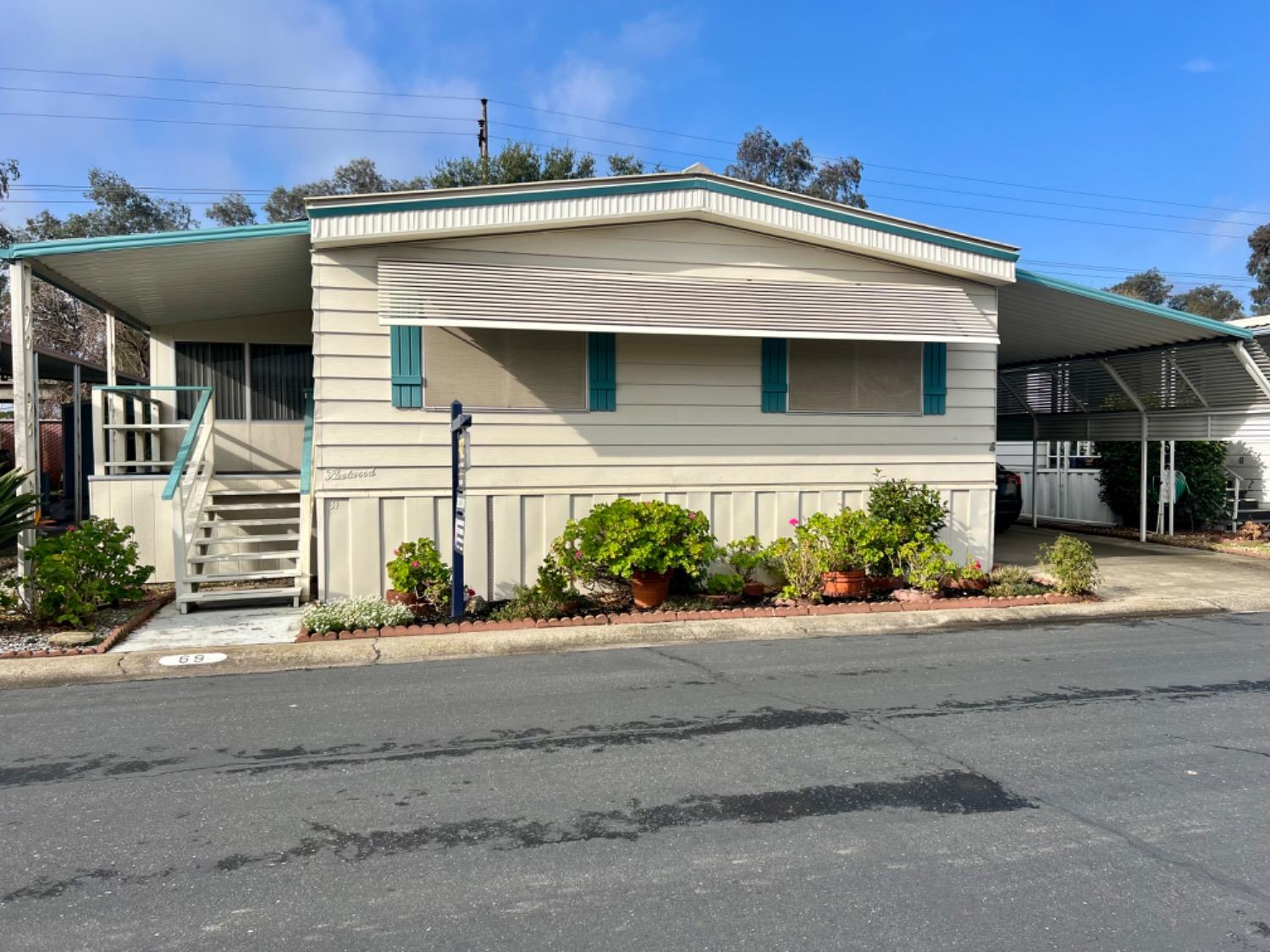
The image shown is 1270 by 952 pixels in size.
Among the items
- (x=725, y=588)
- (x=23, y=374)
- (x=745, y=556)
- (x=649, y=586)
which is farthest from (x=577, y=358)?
(x=23, y=374)

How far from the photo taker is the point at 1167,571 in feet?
39.1

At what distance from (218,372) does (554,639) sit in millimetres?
7280

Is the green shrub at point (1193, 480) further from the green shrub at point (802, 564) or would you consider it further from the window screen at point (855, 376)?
the green shrub at point (802, 564)

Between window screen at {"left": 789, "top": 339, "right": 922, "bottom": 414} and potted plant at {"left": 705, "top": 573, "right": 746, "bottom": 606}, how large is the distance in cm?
214

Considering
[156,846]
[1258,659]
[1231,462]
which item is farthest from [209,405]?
[1231,462]

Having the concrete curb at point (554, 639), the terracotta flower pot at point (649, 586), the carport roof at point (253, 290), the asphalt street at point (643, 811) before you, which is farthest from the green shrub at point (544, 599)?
the carport roof at point (253, 290)

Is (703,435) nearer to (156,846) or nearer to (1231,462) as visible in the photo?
(156,846)

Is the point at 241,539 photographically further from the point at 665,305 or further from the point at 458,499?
the point at 665,305

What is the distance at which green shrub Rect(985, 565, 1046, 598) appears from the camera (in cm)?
988

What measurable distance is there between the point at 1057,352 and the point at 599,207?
371 inches

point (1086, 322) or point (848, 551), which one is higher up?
point (1086, 322)

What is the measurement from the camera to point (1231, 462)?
54.5 ft

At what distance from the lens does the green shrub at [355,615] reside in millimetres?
8039

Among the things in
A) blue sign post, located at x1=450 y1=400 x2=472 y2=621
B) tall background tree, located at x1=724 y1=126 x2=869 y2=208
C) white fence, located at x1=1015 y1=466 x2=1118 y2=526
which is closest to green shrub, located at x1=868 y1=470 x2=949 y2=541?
blue sign post, located at x1=450 y1=400 x2=472 y2=621
